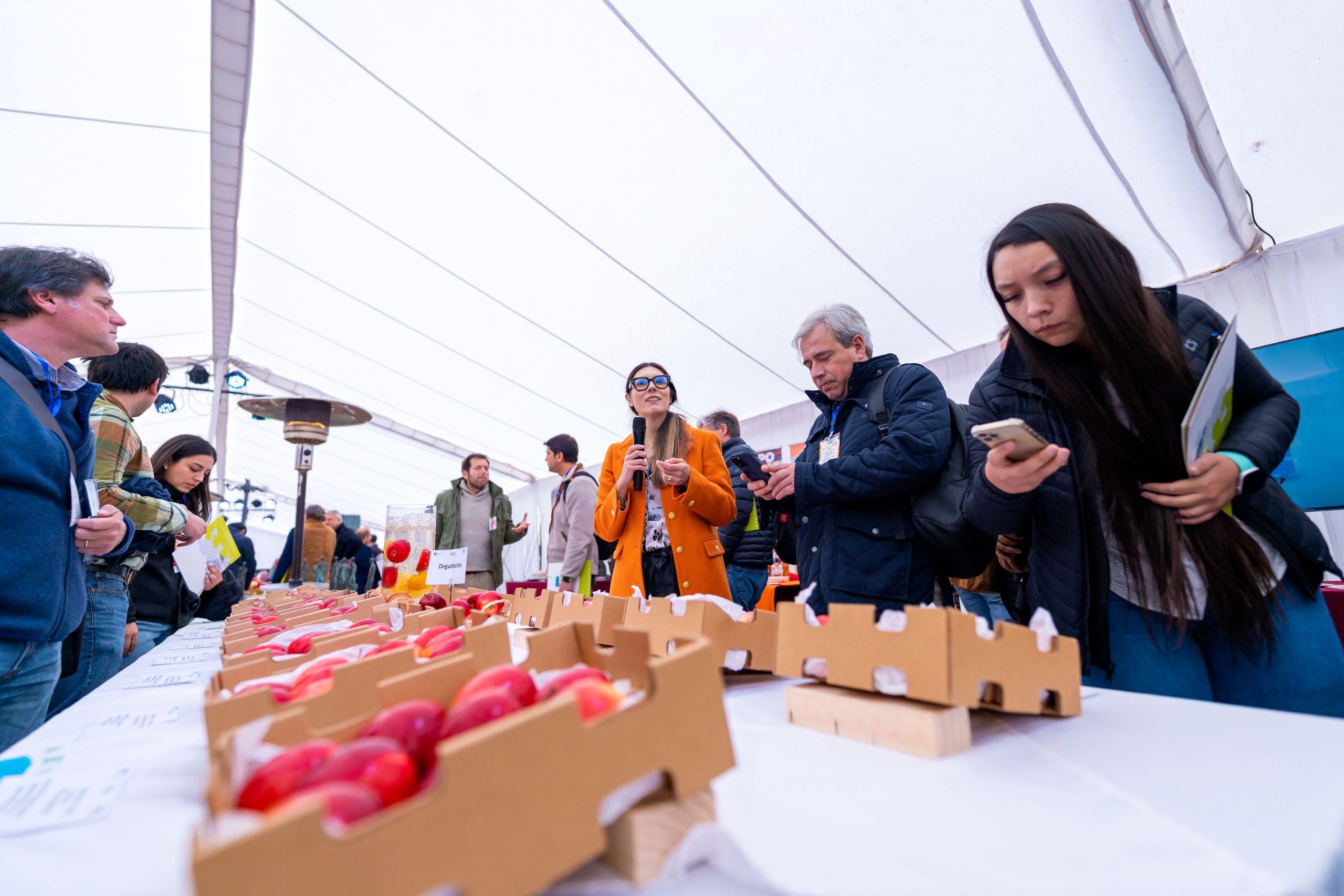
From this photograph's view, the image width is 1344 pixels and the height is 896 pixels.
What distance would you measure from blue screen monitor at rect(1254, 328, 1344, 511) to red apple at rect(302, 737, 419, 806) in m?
4.10

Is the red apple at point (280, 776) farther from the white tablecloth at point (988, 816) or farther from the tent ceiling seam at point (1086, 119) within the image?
the tent ceiling seam at point (1086, 119)

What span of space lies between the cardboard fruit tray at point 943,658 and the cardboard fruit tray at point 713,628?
130 mm

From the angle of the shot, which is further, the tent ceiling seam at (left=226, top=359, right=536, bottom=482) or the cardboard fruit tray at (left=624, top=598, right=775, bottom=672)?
the tent ceiling seam at (left=226, top=359, right=536, bottom=482)

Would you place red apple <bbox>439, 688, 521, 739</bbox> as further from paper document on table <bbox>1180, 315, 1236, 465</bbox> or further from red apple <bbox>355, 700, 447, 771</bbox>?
paper document on table <bbox>1180, 315, 1236, 465</bbox>

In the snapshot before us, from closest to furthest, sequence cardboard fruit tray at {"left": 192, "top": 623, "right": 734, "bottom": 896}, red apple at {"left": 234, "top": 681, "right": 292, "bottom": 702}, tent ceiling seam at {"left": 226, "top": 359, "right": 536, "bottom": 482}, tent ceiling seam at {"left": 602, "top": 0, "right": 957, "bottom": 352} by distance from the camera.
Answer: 1. cardboard fruit tray at {"left": 192, "top": 623, "right": 734, "bottom": 896}
2. red apple at {"left": 234, "top": 681, "right": 292, "bottom": 702}
3. tent ceiling seam at {"left": 602, "top": 0, "right": 957, "bottom": 352}
4. tent ceiling seam at {"left": 226, "top": 359, "right": 536, "bottom": 482}

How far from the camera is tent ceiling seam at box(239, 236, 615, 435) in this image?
19.1 feet

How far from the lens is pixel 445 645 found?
34.9 inches

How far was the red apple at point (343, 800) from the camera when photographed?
0.36 meters

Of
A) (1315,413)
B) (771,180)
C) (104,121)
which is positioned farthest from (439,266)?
(1315,413)

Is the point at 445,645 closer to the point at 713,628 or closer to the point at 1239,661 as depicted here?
the point at 713,628

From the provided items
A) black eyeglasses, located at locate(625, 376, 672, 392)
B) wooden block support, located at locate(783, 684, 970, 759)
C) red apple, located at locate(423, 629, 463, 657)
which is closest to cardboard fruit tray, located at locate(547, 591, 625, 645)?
red apple, located at locate(423, 629, 463, 657)

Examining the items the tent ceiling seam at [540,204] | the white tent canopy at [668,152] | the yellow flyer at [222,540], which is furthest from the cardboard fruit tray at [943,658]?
the tent ceiling seam at [540,204]

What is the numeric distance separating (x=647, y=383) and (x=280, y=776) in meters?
1.84

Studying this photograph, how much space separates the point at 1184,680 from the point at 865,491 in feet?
2.25
